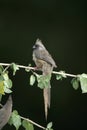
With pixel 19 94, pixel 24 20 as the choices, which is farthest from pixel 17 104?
pixel 24 20

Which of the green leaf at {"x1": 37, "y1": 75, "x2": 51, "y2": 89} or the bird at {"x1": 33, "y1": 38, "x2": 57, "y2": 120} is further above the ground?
the bird at {"x1": 33, "y1": 38, "x2": 57, "y2": 120}

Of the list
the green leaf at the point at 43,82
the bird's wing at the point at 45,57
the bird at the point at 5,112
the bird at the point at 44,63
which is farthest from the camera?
the bird's wing at the point at 45,57

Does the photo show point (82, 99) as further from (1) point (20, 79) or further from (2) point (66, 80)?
(1) point (20, 79)

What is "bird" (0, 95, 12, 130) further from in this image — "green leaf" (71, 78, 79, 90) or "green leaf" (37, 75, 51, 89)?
"green leaf" (71, 78, 79, 90)

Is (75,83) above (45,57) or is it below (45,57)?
below

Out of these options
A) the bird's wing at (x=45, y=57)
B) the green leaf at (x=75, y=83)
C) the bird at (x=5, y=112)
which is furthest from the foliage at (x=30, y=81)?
the bird's wing at (x=45, y=57)

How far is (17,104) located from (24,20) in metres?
0.73

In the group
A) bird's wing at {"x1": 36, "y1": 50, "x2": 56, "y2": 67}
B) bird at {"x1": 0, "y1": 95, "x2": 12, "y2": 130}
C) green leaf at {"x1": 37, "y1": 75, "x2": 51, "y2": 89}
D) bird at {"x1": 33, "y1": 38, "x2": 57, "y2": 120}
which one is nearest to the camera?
bird at {"x1": 0, "y1": 95, "x2": 12, "y2": 130}

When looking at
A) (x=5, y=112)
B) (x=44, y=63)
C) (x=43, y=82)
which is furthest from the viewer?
(x=44, y=63)

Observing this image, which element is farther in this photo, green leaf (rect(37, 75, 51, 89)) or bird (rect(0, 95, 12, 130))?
green leaf (rect(37, 75, 51, 89))

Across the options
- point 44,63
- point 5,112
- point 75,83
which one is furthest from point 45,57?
point 5,112

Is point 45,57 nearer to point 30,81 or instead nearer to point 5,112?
point 30,81

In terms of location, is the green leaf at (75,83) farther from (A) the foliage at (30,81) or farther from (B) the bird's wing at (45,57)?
(B) the bird's wing at (45,57)

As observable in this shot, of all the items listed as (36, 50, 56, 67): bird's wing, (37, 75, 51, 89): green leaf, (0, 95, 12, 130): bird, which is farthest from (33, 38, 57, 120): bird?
(0, 95, 12, 130): bird
